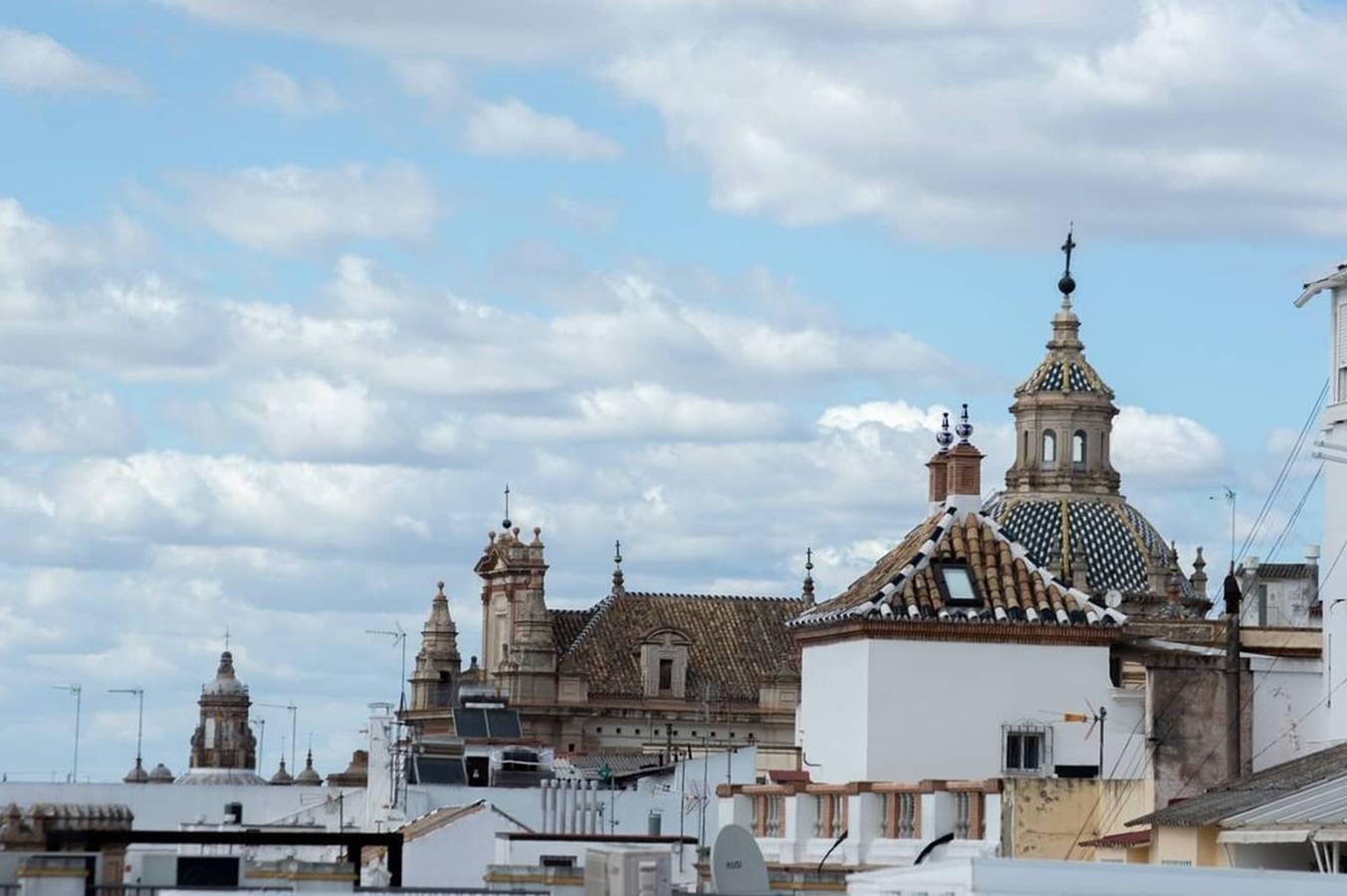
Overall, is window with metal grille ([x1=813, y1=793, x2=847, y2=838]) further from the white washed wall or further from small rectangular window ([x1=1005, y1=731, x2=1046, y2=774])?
small rectangular window ([x1=1005, y1=731, x2=1046, y2=774])

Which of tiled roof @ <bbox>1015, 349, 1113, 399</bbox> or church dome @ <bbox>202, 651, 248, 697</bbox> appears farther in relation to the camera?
church dome @ <bbox>202, 651, 248, 697</bbox>

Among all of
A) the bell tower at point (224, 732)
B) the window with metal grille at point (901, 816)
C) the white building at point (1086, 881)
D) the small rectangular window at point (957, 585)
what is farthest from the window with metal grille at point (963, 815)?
the bell tower at point (224, 732)

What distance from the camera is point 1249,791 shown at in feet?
142

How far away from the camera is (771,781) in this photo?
2009 inches

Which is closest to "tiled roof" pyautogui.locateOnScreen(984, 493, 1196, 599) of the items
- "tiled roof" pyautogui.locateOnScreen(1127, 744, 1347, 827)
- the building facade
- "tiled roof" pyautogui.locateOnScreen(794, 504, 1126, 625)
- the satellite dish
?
the building facade

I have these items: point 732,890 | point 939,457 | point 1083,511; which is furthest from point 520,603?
point 732,890

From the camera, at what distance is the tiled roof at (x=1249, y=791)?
41.7m

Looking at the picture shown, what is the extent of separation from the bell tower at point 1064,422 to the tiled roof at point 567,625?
1755cm

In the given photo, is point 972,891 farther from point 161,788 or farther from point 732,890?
point 161,788

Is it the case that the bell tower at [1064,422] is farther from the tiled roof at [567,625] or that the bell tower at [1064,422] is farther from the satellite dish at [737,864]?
the satellite dish at [737,864]

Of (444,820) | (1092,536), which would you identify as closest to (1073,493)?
(1092,536)

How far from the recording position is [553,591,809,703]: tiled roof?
413 ft

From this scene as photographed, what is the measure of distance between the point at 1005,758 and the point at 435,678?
3161 inches

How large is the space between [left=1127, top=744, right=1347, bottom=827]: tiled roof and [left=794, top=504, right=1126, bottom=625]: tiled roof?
6.04m
